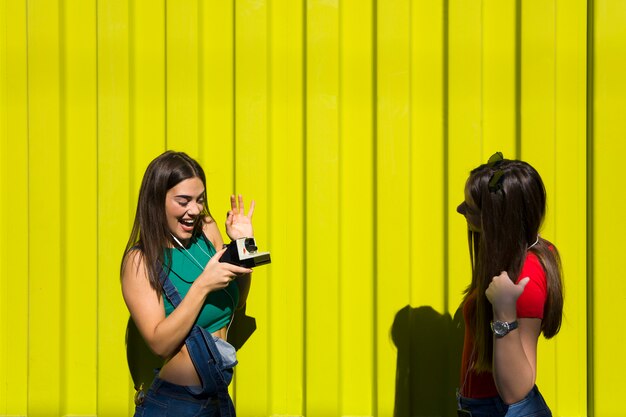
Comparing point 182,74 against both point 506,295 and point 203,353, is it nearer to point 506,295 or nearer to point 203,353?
point 203,353

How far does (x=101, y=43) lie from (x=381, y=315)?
2051 mm

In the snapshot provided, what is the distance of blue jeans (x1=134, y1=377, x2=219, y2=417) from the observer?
9.90ft

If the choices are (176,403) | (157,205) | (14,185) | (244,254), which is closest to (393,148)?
(244,254)

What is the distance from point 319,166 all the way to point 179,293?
1.18 m

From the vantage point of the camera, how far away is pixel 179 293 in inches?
122

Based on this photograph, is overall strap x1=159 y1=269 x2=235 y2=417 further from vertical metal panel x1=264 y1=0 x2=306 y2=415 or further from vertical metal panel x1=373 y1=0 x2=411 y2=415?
vertical metal panel x1=373 y1=0 x2=411 y2=415

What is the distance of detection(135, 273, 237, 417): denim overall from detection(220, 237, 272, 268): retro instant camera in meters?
0.27

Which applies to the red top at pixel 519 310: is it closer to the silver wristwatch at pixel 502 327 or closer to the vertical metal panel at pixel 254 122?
the silver wristwatch at pixel 502 327

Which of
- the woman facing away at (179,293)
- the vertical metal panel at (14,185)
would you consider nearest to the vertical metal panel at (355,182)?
the woman facing away at (179,293)

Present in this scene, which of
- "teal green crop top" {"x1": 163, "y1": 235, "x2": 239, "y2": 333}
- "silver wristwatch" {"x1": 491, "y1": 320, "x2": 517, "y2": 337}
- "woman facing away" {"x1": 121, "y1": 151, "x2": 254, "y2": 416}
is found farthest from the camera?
"teal green crop top" {"x1": 163, "y1": 235, "x2": 239, "y2": 333}

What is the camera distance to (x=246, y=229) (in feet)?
10.4

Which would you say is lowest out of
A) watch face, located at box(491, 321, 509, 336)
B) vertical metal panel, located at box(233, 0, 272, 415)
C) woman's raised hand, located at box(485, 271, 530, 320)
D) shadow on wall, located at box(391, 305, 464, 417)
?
shadow on wall, located at box(391, 305, 464, 417)

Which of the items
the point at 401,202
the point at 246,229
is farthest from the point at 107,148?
the point at 401,202

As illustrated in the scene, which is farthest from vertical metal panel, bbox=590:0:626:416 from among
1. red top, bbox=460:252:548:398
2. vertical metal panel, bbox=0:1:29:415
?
vertical metal panel, bbox=0:1:29:415
